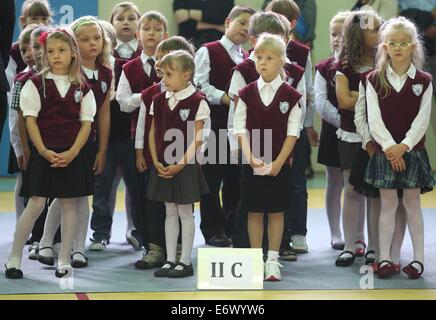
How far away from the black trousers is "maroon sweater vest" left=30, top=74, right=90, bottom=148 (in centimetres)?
105

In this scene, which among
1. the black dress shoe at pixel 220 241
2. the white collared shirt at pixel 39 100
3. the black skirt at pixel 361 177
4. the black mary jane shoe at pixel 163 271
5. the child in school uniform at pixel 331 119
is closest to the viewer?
the white collared shirt at pixel 39 100

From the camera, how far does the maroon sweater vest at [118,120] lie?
5.24 m

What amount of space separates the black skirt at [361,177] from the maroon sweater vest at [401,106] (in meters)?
0.25

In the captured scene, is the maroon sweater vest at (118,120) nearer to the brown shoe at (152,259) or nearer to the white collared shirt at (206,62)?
the white collared shirt at (206,62)

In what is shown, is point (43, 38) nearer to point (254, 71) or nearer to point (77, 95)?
point (77, 95)

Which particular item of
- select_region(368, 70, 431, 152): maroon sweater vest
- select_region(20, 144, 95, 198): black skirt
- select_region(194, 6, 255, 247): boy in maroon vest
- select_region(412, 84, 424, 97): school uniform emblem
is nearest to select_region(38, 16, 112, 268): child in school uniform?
select_region(20, 144, 95, 198): black skirt

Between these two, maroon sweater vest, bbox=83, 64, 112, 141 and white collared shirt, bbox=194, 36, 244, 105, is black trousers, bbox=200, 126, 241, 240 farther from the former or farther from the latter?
maroon sweater vest, bbox=83, 64, 112, 141

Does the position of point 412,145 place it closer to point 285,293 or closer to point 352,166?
point 352,166

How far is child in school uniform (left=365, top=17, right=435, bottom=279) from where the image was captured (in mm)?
4488

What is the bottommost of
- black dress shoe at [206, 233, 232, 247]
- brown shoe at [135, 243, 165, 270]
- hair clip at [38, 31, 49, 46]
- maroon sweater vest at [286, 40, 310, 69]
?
black dress shoe at [206, 233, 232, 247]

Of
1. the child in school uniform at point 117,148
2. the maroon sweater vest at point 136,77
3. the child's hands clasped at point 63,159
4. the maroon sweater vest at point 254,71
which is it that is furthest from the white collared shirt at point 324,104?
the child's hands clasped at point 63,159

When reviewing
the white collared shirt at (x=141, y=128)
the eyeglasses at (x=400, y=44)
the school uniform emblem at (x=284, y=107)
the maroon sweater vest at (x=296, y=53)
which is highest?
the eyeglasses at (x=400, y=44)

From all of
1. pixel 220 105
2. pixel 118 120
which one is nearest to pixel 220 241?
pixel 220 105

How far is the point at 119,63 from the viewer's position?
Result: 528 cm
